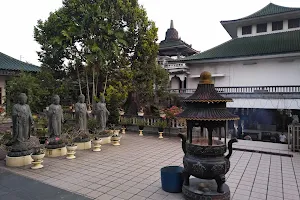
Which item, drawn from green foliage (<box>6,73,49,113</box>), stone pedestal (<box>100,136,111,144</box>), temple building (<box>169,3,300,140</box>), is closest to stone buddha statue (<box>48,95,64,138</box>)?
stone pedestal (<box>100,136,111,144</box>)

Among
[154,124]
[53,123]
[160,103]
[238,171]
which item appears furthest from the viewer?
[160,103]

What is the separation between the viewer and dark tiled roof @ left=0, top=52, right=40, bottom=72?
20312 mm

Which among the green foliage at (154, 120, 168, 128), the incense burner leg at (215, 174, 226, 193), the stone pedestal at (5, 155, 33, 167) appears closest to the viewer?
the incense burner leg at (215, 174, 226, 193)

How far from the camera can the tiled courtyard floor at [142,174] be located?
5.88m

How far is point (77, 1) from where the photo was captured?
1683 centimetres

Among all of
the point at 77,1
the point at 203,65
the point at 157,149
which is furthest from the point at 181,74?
the point at 157,149

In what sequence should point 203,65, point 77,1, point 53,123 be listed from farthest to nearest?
point 203,65 < point 77,1 < point 53,123

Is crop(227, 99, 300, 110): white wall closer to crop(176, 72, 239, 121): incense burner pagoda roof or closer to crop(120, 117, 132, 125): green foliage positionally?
crop(120, 117, 132, 125): green foliage

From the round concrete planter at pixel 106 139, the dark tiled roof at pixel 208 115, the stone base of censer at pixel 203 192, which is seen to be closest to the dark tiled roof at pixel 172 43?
the round concrete planter at pixel 106 139

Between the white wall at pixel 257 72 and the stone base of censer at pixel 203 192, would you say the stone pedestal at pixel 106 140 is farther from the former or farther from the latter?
the white wall at pixel 257 72

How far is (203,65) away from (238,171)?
735 inches

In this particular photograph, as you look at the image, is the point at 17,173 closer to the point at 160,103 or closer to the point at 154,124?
the point at 154,124

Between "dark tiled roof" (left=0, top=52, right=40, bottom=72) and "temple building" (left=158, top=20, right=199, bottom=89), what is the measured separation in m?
15.0

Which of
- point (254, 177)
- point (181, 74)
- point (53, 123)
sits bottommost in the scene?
point (254, 177)
